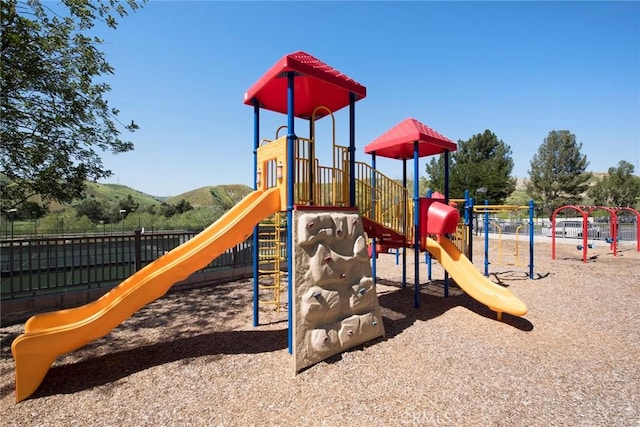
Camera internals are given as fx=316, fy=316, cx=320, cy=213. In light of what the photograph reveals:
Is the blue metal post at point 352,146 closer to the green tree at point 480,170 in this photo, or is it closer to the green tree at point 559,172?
the green tree at point 480,170

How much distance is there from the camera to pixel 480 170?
4016 cm

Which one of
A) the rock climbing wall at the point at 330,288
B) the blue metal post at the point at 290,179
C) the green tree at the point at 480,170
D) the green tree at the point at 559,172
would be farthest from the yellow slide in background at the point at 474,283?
the green tree at the point at 559,172

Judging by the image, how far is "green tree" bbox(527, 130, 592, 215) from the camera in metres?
53.9

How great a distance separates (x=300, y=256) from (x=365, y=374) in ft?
5.67

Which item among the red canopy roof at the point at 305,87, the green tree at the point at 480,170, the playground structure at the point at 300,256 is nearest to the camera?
the playground structure at the point at 300,256

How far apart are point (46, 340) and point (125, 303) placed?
85 cm

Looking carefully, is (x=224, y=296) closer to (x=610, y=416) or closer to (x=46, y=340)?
(x=46, y=340)

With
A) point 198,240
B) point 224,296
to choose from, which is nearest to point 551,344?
point 198,240

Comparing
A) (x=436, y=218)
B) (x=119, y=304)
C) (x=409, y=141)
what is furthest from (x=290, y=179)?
(x=436, y=218)

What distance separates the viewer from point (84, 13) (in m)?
5.13

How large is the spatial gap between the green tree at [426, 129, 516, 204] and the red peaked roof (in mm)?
35642

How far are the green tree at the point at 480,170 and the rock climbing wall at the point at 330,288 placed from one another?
129ft

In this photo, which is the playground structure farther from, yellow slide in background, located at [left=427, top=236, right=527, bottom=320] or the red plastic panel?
the red plastic panel

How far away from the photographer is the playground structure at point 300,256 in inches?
156
